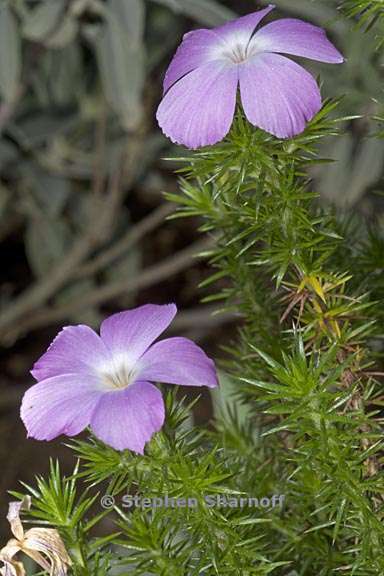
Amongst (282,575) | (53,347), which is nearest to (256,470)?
(282,575)

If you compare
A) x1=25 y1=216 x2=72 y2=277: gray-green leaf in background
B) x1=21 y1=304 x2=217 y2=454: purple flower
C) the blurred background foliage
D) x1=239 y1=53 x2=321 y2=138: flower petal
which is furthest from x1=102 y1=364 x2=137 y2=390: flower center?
x1=25 y1=216 x2=72 y2=277: gray-green leaf in background

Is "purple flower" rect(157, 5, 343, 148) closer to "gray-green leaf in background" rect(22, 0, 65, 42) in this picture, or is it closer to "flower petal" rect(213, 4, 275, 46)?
"flower petal" rect(213, 4, 275, 46)

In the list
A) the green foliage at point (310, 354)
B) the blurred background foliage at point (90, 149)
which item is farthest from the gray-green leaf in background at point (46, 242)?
the green foliage at point (310, 354)

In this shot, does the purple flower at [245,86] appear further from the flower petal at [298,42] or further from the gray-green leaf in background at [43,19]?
the gray-green leaf in background at [43,19]

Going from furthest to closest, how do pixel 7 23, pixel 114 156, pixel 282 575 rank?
pixel 114 156, pixel 7 23, pixel 282 575

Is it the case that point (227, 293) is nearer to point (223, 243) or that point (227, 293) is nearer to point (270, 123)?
point (223, 243)

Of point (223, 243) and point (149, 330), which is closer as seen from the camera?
point (149, 330)
